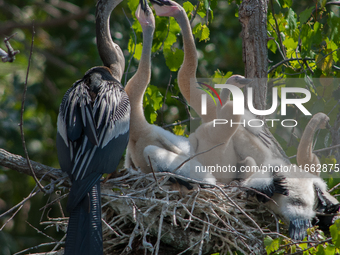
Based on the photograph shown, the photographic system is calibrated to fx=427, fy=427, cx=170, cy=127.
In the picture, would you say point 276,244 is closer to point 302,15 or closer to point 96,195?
point 96,195

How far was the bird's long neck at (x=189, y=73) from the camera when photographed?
3.84 metres

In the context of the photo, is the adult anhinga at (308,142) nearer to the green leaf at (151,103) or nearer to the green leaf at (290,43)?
the green leaf at (290,43)

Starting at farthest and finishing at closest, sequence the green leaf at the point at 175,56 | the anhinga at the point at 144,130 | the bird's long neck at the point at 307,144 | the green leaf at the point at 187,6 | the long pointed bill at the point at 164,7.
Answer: the green leaf at the point at 187,6
the green leaf at the point at 175,56
the long pointed bill at the point at 164,7
the bird's long neck at the point at 307,144
the anhinga at the point at 144,130

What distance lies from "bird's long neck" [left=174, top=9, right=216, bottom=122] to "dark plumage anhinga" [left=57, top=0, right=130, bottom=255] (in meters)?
0.80

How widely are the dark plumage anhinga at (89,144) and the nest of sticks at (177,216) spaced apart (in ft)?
0.75

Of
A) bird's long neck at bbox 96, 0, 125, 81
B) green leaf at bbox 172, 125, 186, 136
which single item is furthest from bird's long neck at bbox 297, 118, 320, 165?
bird's long neck at bbox 96, 0, 125, 81

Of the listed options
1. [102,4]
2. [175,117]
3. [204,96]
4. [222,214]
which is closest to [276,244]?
[222,214]

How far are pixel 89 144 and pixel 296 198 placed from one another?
1.48 m

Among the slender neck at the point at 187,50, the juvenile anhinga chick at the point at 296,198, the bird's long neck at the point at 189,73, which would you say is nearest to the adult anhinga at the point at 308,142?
the juvenile anhinga chick at the point at 296,198

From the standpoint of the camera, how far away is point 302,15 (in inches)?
141

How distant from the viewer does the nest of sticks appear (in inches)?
114

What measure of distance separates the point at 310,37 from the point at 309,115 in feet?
2.47

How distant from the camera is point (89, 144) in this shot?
280 cm

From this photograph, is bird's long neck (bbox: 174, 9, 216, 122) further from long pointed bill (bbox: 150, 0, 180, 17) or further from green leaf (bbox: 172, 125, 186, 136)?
green leaf (bbox: 172, 125, 186, 136)
